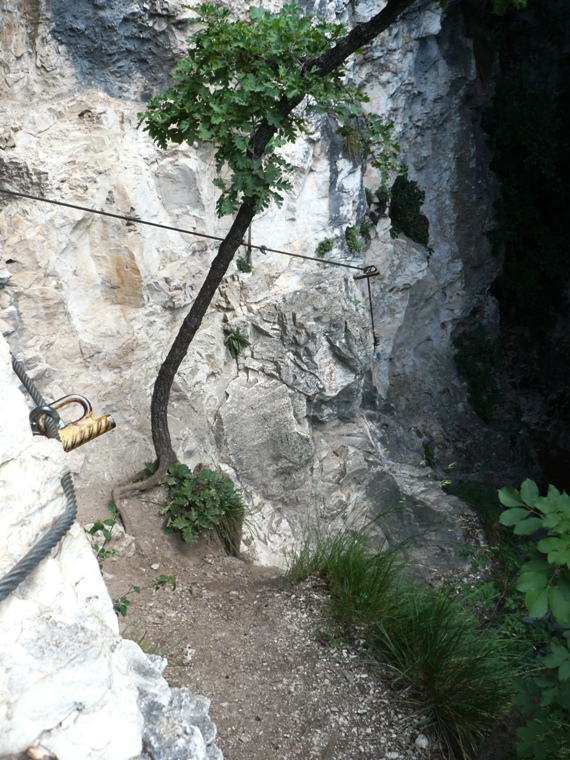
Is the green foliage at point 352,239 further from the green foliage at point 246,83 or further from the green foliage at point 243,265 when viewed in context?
the green foliage at point 246,83

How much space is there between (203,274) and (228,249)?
1.40 metres

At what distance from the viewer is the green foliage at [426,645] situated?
2785 mm

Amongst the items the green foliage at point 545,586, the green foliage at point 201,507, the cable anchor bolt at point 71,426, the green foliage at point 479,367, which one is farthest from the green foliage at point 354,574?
the green foliage at point 479,367

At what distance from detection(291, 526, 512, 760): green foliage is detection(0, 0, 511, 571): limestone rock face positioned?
169cm

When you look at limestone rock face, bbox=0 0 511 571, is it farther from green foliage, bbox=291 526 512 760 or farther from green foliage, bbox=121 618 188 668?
green foliage, bbox=291 526 512 760

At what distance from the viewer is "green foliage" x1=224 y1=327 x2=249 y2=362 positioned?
5.71 meters

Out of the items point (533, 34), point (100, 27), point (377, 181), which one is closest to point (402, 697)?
point (100, 27)

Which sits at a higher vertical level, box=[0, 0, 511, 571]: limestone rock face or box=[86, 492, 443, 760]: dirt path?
box=[0, 0, 511, 571]: limestone rock face

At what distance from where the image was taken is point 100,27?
14.6 feet

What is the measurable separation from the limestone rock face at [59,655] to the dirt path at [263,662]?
113cm

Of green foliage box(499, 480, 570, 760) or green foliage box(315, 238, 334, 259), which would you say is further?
green foliage box(315, 238, 334, 259)

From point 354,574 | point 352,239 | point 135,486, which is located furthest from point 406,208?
point 354,574

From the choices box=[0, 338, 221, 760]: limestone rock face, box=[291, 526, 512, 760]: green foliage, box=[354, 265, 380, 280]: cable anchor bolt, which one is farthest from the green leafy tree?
box=[354, 265, 380, 280]: cable anchor bolt

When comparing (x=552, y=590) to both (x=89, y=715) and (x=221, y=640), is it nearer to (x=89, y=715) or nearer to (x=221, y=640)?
(x=89, y=715)
